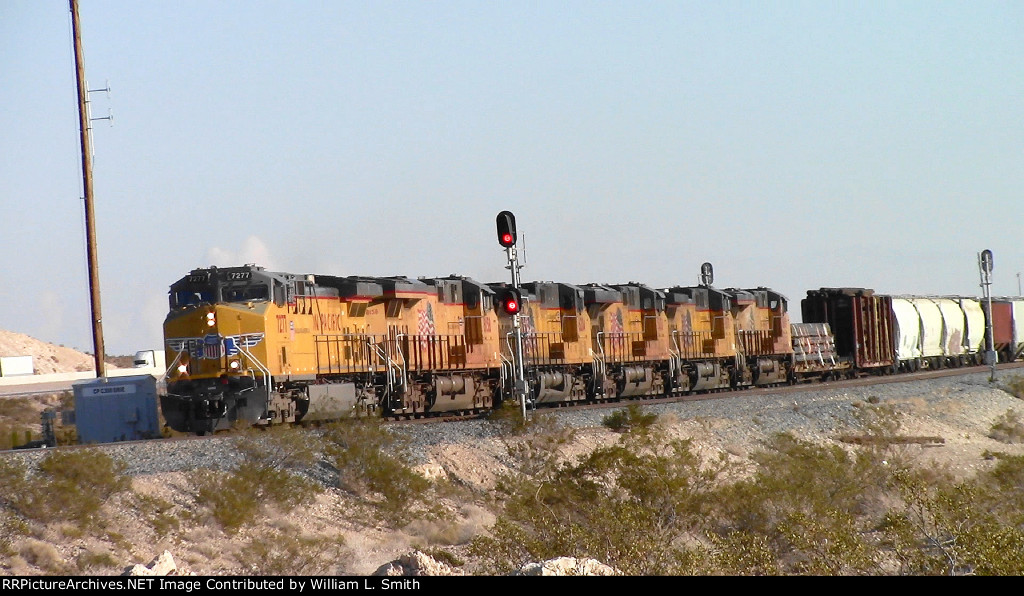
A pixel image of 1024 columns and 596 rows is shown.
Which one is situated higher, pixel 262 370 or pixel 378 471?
pixel 262 370

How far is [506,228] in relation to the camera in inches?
780

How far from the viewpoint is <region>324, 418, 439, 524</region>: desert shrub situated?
46.6ft

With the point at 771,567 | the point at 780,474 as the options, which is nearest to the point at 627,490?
the point at 780,474

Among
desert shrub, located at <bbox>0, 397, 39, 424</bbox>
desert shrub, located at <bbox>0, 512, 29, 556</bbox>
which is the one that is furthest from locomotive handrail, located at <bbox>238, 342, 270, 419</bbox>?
desert shrub, located at <bbox>0, 397, 39, 424</bbox>

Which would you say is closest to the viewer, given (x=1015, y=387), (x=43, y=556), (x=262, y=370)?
(x=43, y=556)

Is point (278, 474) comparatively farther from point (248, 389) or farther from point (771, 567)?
point (771, 567)

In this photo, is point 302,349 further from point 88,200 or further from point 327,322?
point 88,200

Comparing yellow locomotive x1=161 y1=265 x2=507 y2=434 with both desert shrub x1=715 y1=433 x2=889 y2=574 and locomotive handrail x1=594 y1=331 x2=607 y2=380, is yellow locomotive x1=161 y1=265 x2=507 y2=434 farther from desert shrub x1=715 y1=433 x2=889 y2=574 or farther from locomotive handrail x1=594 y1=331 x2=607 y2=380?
desert shrub x1=715 y1=433 x2=889 y2=574

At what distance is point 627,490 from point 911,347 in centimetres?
3327

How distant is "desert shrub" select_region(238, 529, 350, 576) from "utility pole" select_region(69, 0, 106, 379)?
12.7m

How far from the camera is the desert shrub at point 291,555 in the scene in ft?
36.8

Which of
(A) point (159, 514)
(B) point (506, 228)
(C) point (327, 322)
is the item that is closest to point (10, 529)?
(A) point (159, 514)

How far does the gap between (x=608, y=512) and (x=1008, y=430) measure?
1901 centimetres

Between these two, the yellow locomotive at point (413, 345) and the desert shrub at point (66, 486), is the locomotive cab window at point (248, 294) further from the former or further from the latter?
the desert shrub at point (66, 486)
